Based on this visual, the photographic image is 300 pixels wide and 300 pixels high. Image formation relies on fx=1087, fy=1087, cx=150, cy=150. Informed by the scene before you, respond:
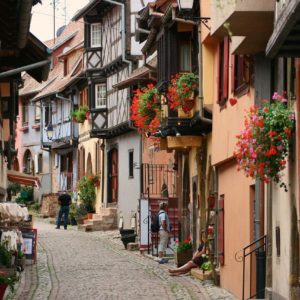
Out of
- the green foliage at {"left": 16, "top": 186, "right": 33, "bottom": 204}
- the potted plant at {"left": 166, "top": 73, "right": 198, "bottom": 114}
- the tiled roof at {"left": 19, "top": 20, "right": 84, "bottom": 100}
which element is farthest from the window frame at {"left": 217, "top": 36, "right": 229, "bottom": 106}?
the green foliage at {"left": 16, "top": 186, "right": 33, "bottom": 204}

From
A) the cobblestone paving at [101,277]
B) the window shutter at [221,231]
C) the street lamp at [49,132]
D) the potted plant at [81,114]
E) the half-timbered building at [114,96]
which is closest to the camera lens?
the cobblestone paving at [101,277]

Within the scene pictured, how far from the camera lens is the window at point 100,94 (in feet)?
161

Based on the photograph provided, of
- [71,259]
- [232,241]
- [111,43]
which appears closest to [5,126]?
[71,259]

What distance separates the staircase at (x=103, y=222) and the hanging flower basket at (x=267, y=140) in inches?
1197

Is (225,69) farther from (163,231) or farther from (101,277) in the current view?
(163,231)

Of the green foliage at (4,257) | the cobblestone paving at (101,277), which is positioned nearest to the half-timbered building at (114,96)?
the cobblestone paving at (101,277)

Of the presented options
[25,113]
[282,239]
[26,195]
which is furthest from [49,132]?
[282,239]

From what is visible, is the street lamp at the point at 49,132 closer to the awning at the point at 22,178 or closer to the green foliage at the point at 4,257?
the awning at the point at 22,178

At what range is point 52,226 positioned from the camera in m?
48.6

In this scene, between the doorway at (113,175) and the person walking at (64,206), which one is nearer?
the person walking at (64,206)

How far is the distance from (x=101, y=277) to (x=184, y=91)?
4.81 metres

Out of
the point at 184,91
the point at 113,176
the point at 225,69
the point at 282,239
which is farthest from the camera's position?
the point at 113,176

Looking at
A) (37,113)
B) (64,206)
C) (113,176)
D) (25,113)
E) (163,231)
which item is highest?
(25,113)

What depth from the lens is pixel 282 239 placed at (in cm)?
1570
